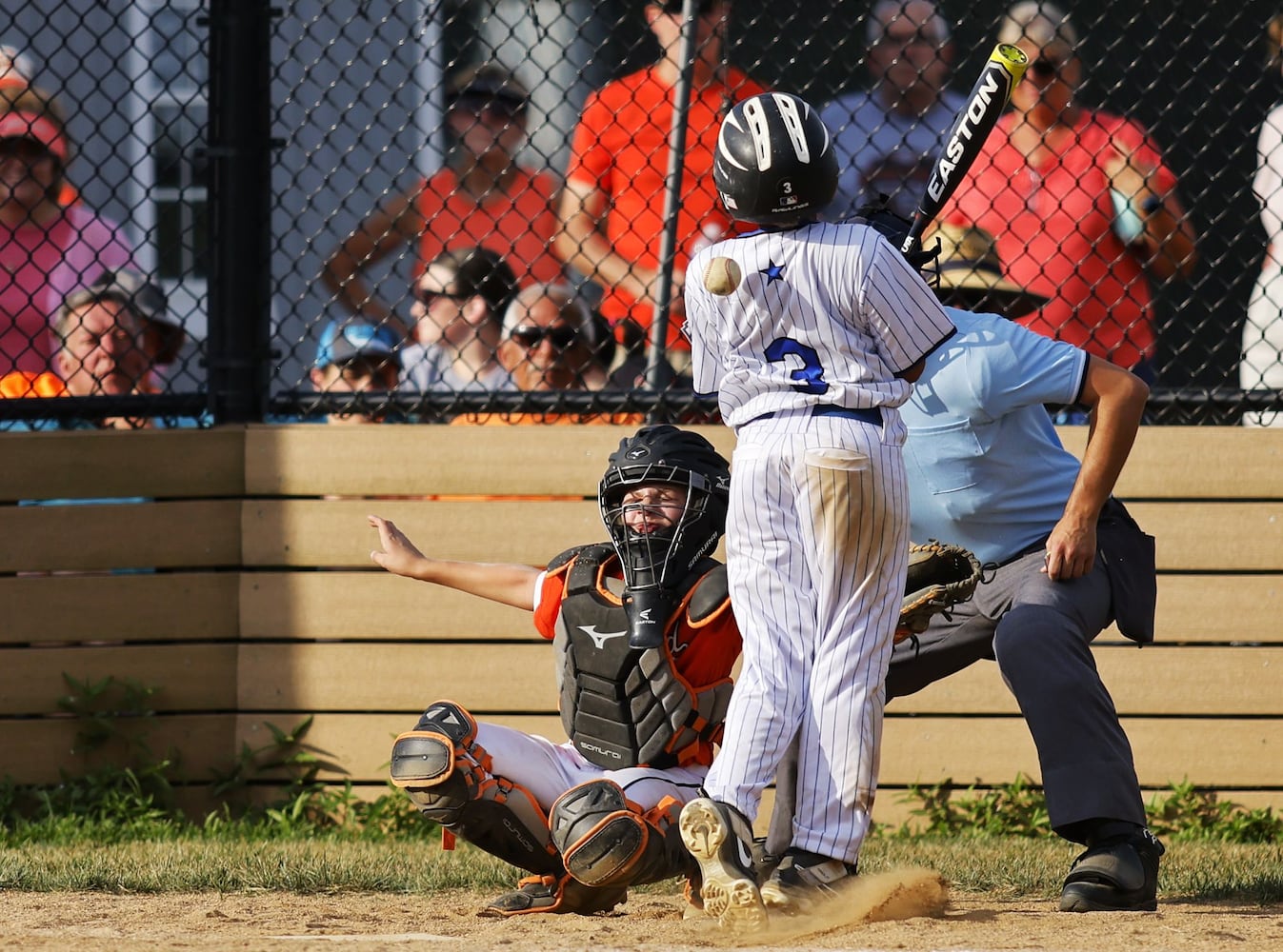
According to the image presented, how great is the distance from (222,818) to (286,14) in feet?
8.33

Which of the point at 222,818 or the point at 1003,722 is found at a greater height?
the point at 1003,722

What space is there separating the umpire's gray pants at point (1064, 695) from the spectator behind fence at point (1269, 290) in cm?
166

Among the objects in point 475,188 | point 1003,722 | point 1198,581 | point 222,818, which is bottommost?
point 222,818

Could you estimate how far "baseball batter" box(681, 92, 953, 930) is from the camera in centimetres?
323

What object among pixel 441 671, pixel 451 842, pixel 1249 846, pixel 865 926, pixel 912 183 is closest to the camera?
pixel 865 926

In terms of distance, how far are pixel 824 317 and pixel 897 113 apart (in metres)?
2.44

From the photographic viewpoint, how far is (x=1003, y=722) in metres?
4.89

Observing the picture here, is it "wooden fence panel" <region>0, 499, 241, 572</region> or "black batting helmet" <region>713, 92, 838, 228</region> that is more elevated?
"black batting helmet" <region>713, 92, 838, 228</region>

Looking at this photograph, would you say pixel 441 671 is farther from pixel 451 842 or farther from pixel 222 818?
pixel 451 842

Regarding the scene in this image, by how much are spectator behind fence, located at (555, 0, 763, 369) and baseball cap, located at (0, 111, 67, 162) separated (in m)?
1.74

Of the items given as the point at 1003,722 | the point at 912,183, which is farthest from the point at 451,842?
the point at 912,183

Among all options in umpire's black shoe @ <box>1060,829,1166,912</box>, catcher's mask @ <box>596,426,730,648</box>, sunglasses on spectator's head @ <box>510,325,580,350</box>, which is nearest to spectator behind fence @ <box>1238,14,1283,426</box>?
umpire's black shoe @ <box>1060,829,1166,912</box>

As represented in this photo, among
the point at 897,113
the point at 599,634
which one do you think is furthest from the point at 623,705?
the point at 897,113

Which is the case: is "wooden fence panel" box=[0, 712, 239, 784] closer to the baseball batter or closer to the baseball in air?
the baseball batter
